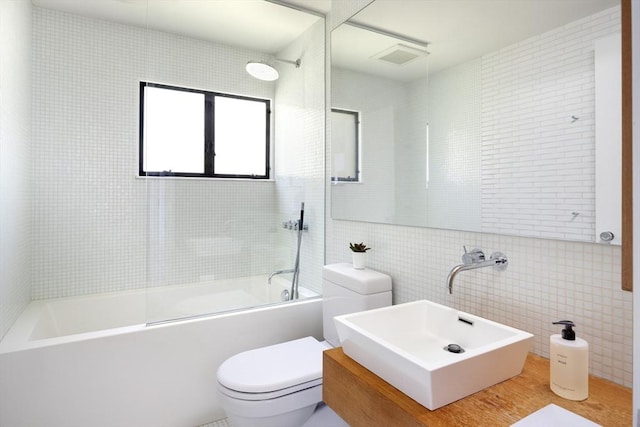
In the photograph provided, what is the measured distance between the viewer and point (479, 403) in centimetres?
85

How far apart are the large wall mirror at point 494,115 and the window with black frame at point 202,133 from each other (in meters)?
0.94

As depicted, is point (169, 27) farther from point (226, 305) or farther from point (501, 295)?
→ point (501, 295)

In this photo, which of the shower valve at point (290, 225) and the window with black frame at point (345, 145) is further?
the shower valve at point (290, 225)

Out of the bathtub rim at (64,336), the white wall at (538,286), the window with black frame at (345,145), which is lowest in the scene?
the bathtub rim at (64,336)

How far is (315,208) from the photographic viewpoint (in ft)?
8.30

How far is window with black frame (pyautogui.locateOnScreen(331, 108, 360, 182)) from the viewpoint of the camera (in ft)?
7.10

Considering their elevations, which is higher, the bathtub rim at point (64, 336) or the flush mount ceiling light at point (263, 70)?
the flush mount ceiling light at point (263, 70)

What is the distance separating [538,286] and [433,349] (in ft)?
1.36

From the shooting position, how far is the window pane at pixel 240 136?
2.50 meters

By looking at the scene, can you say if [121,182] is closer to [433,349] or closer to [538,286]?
[433,349]

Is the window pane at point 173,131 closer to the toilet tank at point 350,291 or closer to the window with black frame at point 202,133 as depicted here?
the window with black frame at point 202,133

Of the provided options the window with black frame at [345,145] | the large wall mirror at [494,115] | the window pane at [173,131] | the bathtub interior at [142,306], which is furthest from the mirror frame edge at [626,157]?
the window pane at [173,131]

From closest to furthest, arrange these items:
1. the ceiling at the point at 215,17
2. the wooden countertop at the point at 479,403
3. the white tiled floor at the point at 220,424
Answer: the wooden countertop at the point at 479,403 → the white tiled floor at the point at 220,424 → the ceiling at the point at 215,17

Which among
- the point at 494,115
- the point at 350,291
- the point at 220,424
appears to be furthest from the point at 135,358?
the point at 494,115
